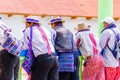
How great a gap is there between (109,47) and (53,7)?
871 centimetres

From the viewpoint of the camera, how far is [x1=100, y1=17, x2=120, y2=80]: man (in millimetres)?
6023

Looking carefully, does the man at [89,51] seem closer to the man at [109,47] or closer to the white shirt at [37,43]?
the man at [109,47]

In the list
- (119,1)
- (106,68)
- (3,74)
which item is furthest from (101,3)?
(119,1)

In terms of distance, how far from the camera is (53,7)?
1459 cm

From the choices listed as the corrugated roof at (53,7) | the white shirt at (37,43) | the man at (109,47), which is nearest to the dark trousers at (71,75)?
the man at (109,47)

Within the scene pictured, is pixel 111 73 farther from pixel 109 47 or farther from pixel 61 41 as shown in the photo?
pixel 61 41

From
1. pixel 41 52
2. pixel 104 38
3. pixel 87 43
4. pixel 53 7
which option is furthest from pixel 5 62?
pixel 53 7

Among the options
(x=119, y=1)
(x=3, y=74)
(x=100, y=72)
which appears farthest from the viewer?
(x=119, y=1)

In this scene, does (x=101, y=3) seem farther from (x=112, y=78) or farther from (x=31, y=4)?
(x=31, y=4)

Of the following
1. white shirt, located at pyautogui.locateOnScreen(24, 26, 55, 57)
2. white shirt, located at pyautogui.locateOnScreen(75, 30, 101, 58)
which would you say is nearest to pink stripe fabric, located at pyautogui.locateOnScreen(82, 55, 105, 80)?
white shirt, located at pyautogui.locateOnScreen(75, 30, 101, 58)

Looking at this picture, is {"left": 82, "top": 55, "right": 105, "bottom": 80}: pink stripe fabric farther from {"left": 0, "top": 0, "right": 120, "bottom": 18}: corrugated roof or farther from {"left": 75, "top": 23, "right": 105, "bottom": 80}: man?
{"left": 0, "top": 0, "right": 120, "bottom": 18}: corrugated roof

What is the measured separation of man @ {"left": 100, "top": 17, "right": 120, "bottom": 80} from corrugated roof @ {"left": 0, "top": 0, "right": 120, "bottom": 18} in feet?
24.2

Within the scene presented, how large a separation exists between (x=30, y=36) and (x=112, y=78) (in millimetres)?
1866

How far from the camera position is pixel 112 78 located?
20.4ft
